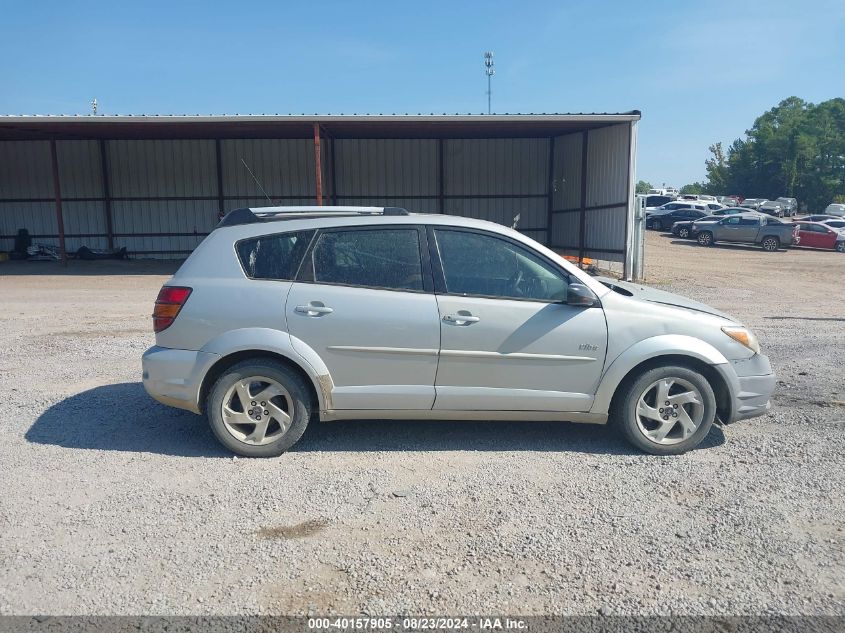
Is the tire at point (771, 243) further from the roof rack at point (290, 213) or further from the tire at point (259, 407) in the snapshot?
the tire at point (259, 407)

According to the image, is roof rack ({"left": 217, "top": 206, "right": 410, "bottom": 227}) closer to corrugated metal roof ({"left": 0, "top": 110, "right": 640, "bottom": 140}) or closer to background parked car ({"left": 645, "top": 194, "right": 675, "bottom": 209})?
corrugated metal roof ({"left": 0, "top": 110, "right": 640, "bottom": 140})

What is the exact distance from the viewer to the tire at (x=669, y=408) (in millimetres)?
4883

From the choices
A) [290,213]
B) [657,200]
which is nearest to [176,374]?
[290,213]

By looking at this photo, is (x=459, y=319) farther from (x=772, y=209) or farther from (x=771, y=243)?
(x=772, y=209)

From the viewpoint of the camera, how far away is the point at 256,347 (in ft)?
15.6

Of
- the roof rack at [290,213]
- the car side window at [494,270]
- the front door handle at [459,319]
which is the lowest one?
the front door handle at [459,319]

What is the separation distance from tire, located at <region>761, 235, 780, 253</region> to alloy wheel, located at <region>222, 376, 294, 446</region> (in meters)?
30.2

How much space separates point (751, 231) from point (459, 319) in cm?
2979

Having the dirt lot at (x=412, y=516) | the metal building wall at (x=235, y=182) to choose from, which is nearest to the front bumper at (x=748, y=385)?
the dirt lot at (x=412, y=516)

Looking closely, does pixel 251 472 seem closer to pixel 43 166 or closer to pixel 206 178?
pixel 206 178

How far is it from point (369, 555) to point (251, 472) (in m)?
1.38

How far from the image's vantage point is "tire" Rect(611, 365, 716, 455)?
192 inches

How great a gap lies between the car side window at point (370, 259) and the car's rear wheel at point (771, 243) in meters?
29.5

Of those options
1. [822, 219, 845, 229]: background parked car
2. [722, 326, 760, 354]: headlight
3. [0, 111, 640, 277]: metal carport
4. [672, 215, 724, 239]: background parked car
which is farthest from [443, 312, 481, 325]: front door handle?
[822, 219, 845, 229]: background parked car
